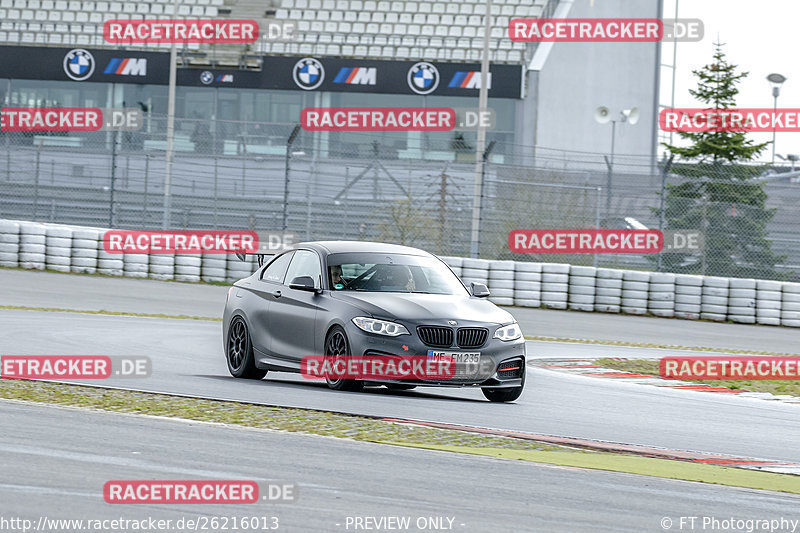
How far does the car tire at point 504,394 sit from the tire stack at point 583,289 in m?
13.1

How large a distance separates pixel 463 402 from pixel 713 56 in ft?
87.6

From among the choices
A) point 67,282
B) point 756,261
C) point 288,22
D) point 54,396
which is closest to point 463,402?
point 54,396

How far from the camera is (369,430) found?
844cm

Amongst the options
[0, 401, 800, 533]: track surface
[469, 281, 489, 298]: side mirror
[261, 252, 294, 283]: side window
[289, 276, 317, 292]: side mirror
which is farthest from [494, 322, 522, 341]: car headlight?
[0, 401, 800, 533]: track surface

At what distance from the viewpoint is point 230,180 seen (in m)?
27.7

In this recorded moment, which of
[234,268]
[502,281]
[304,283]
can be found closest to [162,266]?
[234,268]

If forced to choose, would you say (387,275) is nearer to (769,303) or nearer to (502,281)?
(502,281)

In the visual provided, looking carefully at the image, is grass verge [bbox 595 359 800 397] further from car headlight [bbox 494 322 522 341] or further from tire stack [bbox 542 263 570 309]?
tire stack [bbox 542 263 570 309]

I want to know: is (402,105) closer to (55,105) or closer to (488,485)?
(55,105)

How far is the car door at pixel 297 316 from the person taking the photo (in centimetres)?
1127

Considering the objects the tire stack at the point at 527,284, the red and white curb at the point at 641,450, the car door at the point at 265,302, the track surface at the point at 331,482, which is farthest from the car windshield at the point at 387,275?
the tire stack at the point at 527,284

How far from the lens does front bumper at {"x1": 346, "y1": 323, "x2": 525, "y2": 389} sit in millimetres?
10453

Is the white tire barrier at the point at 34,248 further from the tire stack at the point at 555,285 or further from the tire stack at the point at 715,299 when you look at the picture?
the tire stack at the point at 715,299

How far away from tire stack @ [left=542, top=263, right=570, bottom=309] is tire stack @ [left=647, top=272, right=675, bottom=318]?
1.65 meters
